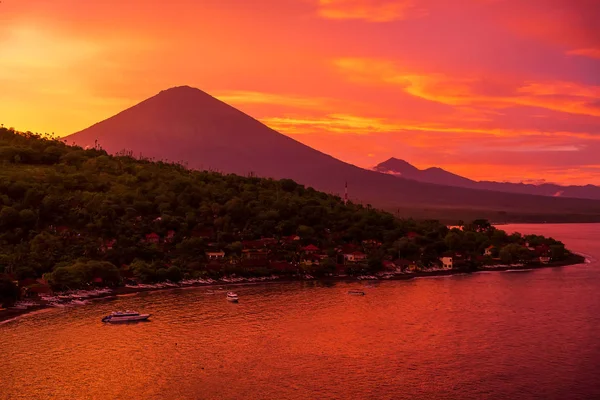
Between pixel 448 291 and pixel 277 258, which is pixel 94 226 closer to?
pixel 277 258

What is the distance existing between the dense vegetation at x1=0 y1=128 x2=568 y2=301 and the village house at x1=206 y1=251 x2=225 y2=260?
43.8 inches

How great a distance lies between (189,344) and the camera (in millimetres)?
51438

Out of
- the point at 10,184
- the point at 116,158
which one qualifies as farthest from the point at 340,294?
the point at 116,158

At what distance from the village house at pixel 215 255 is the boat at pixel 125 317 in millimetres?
33367

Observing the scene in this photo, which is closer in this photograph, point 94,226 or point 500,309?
point 500,309

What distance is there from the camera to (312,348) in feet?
167

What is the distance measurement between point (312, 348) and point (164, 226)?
5666 cm

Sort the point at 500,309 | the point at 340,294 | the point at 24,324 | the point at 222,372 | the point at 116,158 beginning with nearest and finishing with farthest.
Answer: the point at 222,372 < the point at 24,324 < the point at 500,309 < the point at 340,294 < the point at 116,158

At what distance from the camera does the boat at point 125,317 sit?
58.8 metres

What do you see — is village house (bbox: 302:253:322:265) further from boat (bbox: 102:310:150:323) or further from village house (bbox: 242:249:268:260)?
boat (bbox: 102:310:150:323)

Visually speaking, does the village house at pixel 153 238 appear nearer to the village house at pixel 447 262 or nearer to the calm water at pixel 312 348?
the calm water at pixel 312 348

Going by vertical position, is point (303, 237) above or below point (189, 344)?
above

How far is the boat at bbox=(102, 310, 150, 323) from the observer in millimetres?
58750

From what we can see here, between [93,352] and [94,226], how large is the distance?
51.3 meters
